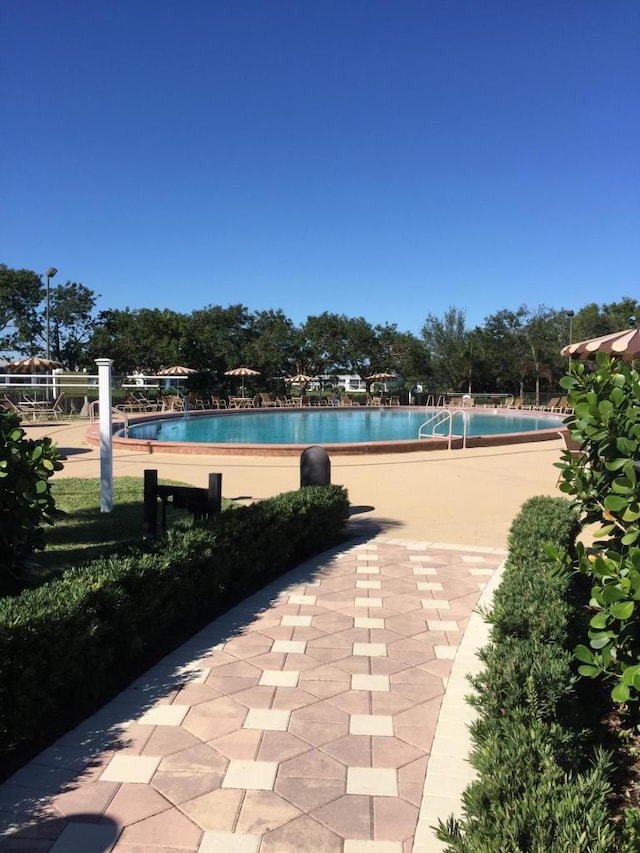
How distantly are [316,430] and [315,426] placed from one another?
197 centimetres

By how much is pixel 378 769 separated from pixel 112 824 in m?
0.98

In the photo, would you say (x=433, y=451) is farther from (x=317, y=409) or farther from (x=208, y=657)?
(x=317, y=409)

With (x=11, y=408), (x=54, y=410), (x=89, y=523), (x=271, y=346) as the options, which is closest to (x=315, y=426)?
(x=54, y=410)

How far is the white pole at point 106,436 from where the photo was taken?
6.83 m

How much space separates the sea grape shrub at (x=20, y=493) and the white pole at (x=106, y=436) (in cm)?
380

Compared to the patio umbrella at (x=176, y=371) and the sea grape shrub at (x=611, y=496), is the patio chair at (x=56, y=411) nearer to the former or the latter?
the patio umbrella at (x=176, y=371)

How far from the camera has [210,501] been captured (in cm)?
466

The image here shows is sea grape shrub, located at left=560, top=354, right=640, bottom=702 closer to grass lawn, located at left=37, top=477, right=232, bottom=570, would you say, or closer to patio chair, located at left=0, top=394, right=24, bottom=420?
grass lawn, located at left=37, top=477, right=232, bottom=570

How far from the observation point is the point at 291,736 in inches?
101

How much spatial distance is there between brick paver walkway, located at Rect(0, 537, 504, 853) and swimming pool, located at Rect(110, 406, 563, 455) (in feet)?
30.4

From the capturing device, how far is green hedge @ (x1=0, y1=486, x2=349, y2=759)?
2387 millimetres

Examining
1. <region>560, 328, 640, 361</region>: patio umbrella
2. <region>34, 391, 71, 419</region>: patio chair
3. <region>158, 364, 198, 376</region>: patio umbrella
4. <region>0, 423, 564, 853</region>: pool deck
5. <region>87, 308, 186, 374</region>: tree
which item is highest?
<region>87, 308, 186, 374</region>: tree

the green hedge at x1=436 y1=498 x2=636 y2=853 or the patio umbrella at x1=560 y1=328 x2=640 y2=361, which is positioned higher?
the patio umbrella at x1=560 y1=328 x2=640 y2=361

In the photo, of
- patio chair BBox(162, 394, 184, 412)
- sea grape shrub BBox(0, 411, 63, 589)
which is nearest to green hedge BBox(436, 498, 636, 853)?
sea grape shrub BBox(0, 411, 63, 589)
